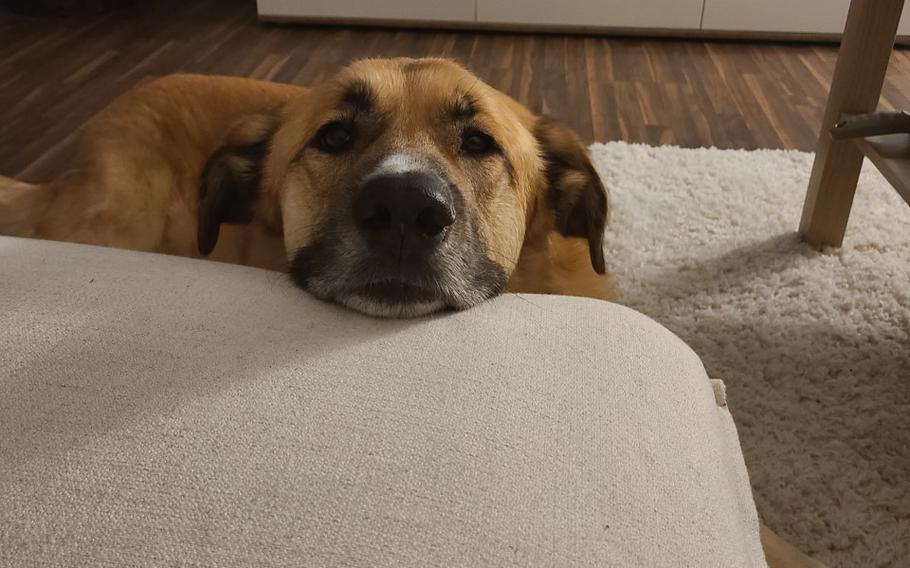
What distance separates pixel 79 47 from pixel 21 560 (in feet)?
14.3

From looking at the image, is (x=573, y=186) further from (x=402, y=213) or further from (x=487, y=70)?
(x=487, y=70)

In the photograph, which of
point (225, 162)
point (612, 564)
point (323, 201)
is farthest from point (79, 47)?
point (612, 564)

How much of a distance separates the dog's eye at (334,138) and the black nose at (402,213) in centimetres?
27

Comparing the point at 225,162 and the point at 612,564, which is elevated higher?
the point at 612,564

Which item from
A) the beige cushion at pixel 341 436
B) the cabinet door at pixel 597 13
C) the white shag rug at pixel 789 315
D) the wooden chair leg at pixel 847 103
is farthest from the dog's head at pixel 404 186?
the cabinet door at pixel 597 13

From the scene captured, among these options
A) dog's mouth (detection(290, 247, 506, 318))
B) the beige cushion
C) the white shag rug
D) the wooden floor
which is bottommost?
the wooden floor

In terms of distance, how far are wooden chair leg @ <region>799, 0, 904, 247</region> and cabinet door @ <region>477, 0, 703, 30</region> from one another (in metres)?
2.40

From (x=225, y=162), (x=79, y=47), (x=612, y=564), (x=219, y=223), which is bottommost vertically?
(x=79, y=47)

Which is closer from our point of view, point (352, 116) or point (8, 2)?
point (352, 116)

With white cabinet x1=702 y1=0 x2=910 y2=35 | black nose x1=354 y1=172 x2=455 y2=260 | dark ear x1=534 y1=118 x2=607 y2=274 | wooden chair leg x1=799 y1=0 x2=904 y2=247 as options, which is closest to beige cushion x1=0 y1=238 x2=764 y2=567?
black nose x1=354 y1=172 x2=455 y2=260

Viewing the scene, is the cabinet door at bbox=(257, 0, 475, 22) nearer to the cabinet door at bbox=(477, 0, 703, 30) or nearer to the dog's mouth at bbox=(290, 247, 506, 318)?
the cabinet door at bbox=(477, 0, 703, 30)

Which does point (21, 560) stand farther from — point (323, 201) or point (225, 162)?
point (225, 162)

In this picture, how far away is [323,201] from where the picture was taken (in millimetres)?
1203

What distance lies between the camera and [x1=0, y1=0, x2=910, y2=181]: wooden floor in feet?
10.0
